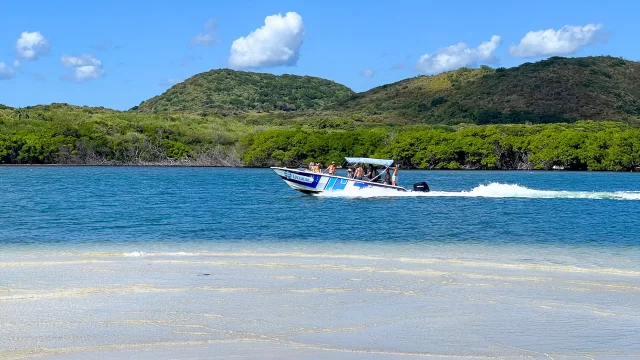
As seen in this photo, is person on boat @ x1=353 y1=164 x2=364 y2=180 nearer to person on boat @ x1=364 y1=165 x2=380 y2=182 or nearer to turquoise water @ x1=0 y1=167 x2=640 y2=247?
person on boat @ x1=364 y1=165 x2=380 y2=182

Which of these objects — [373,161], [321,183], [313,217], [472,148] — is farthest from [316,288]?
[472,148]

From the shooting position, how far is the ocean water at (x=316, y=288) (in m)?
11.9

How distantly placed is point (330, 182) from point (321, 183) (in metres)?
0.74

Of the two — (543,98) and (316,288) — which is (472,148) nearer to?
(543,98)

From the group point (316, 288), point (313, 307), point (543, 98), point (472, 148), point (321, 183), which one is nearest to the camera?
point (313, 307)

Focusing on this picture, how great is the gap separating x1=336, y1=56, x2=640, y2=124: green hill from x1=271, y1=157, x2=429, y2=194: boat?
124647mm

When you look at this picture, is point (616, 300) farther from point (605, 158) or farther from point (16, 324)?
point (605, 158)

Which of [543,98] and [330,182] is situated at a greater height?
[543,98]

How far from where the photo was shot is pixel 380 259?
21781 millimetres

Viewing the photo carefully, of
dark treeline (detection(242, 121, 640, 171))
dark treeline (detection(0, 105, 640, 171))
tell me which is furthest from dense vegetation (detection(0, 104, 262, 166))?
dark treeline (detection(242, 121, 640, 171))

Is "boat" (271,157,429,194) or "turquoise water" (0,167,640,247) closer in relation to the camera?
"turquoise water" (0,167,640,247)

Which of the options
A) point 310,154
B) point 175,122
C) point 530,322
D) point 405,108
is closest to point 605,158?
point 310,154

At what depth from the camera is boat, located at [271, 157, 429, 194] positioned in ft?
158

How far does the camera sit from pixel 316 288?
650 inches
